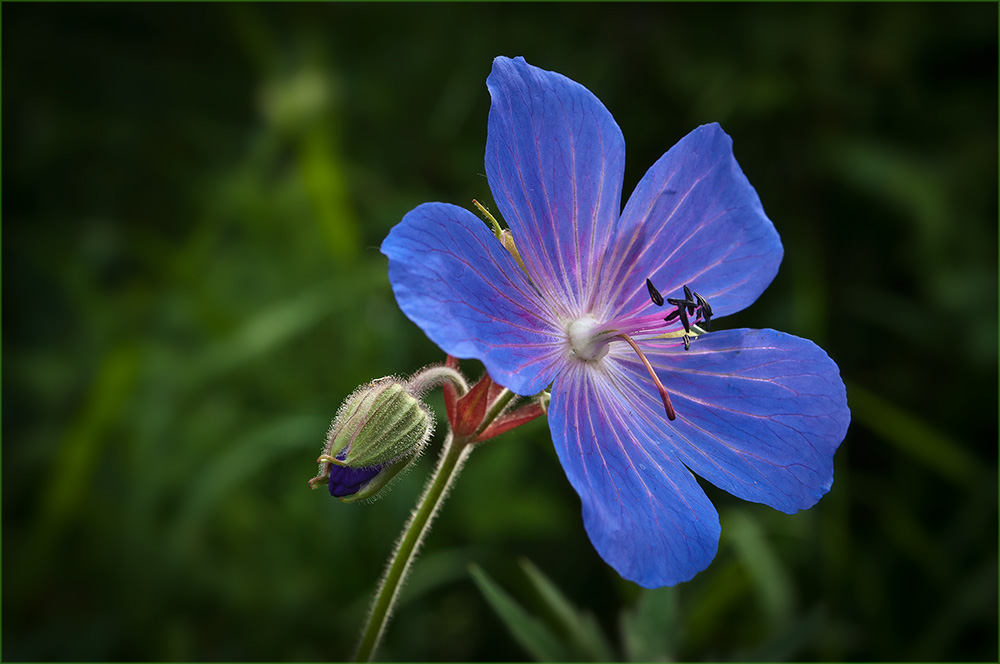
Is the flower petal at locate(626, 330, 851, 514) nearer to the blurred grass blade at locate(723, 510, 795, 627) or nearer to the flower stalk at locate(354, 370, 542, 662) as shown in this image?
the flower stalk at locate(354, 370, 542, 662)

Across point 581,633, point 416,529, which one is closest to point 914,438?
point 581,633

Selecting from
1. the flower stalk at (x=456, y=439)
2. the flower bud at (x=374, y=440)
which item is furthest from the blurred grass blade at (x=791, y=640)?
the flower bud at (x=374, y=440)

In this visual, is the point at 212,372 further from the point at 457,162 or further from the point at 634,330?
→ the point at 634,330

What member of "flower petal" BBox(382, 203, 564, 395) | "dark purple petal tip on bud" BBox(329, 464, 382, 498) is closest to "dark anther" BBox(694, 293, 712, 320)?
"flower petal" BBox(382, 203, 564, 395)

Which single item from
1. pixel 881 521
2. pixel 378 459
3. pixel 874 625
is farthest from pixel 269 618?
pixel 881 521

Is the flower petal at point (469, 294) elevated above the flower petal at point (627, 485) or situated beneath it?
elevated above

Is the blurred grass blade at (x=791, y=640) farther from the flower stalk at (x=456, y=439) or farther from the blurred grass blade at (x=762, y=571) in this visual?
the flower stalk at (x=456, y=439)
